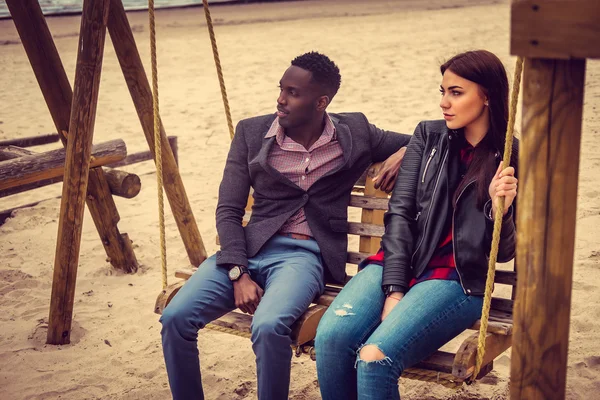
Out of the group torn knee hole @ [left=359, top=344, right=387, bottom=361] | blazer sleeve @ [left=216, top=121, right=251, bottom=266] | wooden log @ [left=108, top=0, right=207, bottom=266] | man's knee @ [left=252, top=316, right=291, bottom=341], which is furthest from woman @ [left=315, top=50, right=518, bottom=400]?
wooden log @ [left=108, top=0, right=207, bottom=266]

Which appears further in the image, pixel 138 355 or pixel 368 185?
pixel 138 355

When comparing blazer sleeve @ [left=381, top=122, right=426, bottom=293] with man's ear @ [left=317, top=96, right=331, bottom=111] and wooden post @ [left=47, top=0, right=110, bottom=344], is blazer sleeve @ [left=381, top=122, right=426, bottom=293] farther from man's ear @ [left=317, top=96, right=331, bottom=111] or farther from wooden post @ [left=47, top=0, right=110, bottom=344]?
wooden post @ [left=47, top=0, right=110, bottom=344]

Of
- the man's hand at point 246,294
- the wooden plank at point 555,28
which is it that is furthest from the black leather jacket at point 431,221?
the wooden plank at point 555,28

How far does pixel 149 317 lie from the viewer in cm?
454

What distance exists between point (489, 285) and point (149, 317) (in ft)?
8.27

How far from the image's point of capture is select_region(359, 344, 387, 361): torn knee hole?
258 centimetres

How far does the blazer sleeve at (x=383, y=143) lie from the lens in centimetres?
341

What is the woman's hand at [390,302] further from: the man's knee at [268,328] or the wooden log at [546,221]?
the wooden log at [546,221]

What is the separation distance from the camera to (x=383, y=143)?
11.2 ft

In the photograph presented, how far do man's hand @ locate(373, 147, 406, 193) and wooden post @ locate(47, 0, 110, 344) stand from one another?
1.58 meters

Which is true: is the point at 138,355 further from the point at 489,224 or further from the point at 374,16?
the point at 374,16

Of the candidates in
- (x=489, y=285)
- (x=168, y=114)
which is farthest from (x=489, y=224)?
(x=168, y=114)

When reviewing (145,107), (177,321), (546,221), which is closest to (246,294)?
(177,321)

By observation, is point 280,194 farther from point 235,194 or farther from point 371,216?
point 371,216
